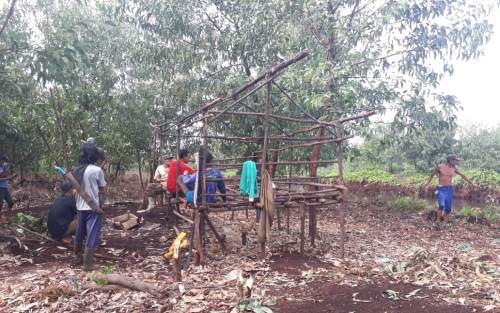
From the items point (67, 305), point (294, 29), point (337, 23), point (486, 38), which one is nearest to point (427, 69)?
point (486, 38)

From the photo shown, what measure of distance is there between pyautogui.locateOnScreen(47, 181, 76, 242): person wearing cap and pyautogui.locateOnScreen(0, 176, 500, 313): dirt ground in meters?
0.25

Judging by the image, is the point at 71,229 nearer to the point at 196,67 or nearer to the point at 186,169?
the point at 186,169

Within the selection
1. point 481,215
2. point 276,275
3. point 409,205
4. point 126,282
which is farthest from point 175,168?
point 481,215

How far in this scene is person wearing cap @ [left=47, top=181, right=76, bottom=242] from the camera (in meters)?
6.52

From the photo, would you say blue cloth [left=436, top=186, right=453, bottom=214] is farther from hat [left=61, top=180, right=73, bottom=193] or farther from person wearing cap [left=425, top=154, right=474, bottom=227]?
hat [left=61, top=180, right=73, bottom=193]

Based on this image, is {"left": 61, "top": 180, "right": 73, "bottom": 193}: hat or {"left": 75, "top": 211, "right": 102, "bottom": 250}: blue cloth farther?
{"left": 61, "top": 180, "right": 73, "bottom": 193}: hat

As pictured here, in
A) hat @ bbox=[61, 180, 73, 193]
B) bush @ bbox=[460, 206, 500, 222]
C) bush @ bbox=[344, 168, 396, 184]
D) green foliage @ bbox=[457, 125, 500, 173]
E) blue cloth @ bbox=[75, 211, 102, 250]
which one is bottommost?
bush @ bbox=[460, 206, 500, 222]

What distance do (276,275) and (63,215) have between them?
3506 millimetres

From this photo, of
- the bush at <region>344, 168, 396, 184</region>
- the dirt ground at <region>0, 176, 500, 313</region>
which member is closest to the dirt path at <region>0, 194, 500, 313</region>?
the dirt ground at <region>0, 176, 500, 313</region>

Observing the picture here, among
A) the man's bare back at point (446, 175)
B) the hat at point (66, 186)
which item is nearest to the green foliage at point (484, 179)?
the man's bare back at point (446, 175)

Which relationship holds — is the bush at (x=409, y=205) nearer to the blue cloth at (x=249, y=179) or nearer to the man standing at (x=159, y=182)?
the man standing at (x=159, y=182)

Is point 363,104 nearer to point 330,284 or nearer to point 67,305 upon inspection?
point 330,284

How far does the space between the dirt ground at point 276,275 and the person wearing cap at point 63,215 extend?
0.83ft

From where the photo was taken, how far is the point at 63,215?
6562 mm
